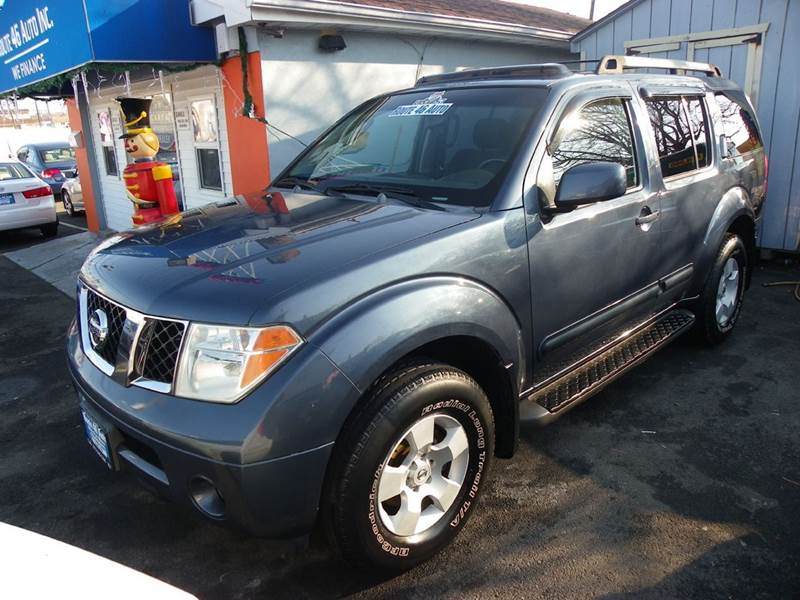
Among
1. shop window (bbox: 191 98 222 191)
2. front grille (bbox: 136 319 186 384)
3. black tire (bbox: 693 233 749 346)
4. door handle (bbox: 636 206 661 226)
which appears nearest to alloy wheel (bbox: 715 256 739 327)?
black tire (bbox: 693 233 749 346)

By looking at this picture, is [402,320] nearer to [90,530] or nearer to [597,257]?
[597,257]

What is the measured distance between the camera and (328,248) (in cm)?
239

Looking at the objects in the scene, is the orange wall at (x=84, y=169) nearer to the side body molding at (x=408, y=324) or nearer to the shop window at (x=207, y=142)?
the shop window at (x=207, y=142)

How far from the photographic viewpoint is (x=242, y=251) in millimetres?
2445

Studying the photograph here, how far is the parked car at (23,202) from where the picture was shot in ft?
36.8

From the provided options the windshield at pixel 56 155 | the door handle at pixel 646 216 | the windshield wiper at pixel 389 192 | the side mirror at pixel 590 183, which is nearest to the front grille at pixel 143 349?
the windshield wiper at pixel 389 192

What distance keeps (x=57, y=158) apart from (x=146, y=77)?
10.7m

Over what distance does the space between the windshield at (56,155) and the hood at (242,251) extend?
663 inches

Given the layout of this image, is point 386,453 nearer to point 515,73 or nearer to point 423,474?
point 423,474

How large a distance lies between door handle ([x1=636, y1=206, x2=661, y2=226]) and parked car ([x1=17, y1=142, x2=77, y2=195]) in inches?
644

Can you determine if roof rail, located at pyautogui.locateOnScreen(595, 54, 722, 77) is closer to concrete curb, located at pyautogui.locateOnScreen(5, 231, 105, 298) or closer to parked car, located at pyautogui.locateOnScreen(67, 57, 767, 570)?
parked car, located at pyautogui.locateOnScreen(67, 57, 767, 570)

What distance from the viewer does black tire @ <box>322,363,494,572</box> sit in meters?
2.18

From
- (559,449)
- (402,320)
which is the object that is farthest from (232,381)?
(559,449)

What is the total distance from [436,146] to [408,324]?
132 centimetres
